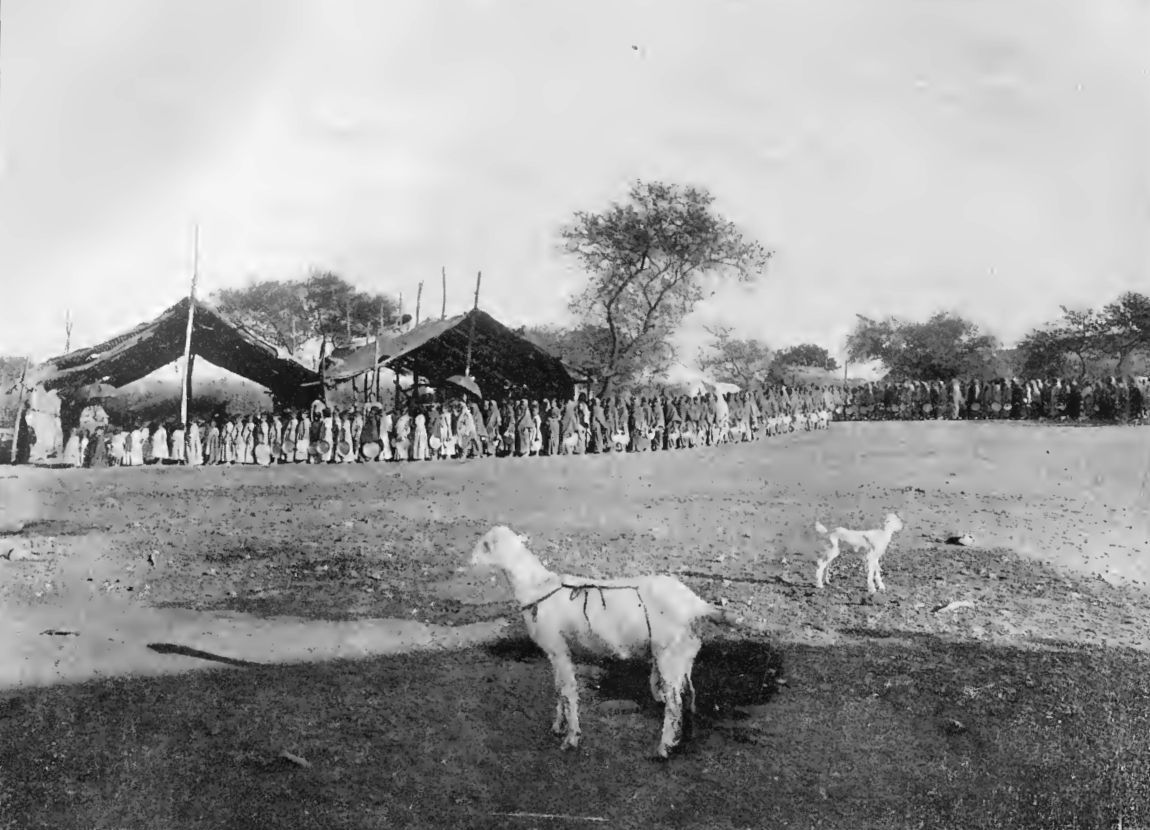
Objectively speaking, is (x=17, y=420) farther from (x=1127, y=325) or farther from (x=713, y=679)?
(x=1127, y=325)

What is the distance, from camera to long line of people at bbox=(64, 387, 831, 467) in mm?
3439

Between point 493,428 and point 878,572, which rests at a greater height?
point 493,428

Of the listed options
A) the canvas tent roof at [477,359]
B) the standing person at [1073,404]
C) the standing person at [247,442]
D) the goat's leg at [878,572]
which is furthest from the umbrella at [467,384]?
the standing person at [1073,404]

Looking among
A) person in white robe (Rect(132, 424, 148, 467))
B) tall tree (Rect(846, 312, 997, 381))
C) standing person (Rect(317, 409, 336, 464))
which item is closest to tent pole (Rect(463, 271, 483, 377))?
standing person (Rect(317, 409, 336, 464))

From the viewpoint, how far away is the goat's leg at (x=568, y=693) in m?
3.05

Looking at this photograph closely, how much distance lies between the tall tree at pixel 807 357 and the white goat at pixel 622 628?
1575 mm

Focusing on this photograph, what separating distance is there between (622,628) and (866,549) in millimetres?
1076

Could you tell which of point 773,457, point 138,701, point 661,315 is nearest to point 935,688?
point 773,457

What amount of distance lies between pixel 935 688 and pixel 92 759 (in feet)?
10.6

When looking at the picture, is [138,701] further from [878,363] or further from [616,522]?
[878,363]

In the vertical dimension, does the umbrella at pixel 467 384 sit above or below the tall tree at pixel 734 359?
below

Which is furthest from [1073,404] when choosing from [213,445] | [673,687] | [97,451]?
[97,451]

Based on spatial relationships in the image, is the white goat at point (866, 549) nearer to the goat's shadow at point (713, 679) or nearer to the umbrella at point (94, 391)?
the goat's shadow at point (713, 679)

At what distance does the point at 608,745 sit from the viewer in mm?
3043
